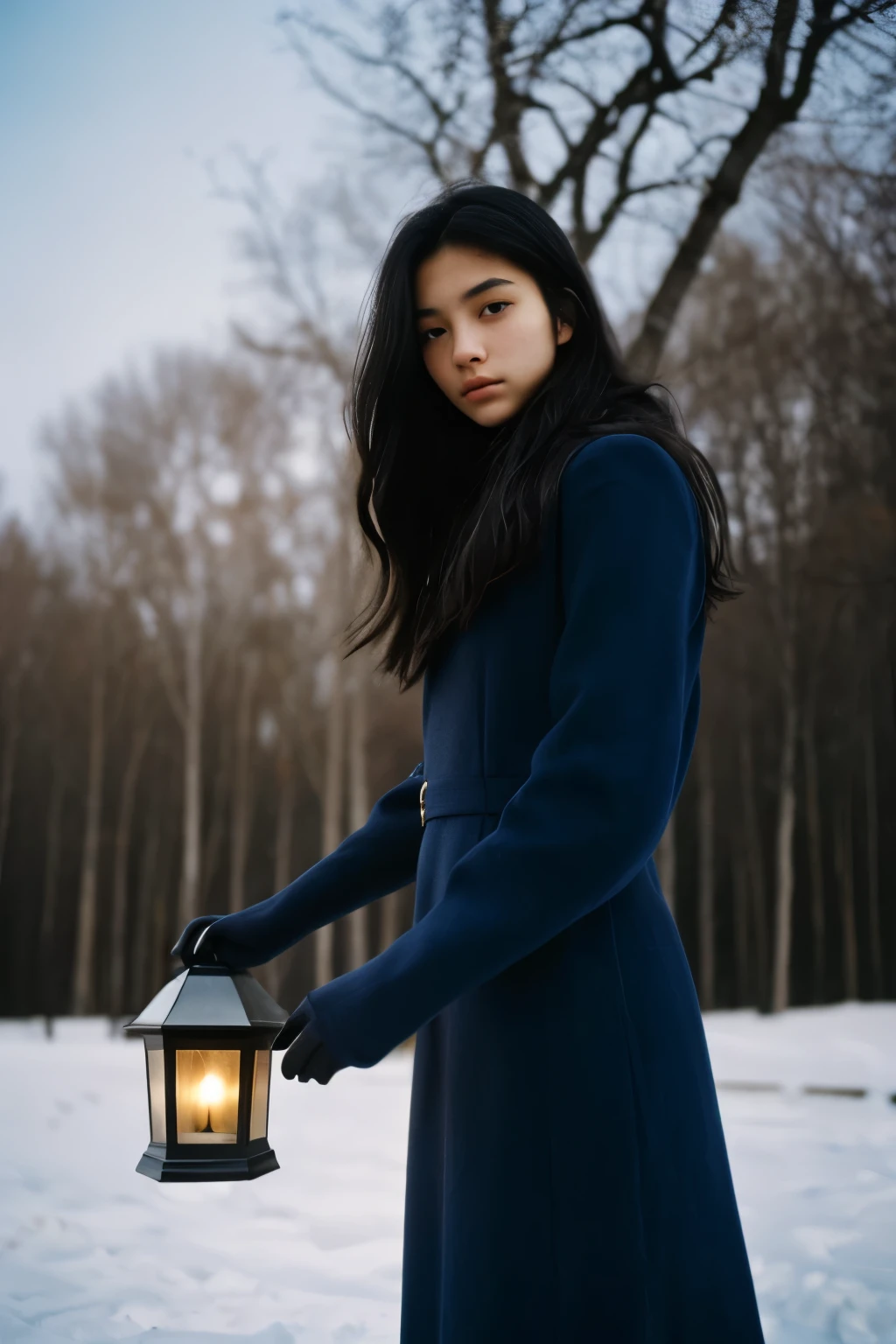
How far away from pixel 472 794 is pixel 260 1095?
0.45 meters

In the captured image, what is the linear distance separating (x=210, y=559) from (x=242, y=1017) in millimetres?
11963

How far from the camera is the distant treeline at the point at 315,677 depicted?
402 inches

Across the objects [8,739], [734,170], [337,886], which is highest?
[734,170]

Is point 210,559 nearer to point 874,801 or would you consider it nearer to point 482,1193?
point 874,801

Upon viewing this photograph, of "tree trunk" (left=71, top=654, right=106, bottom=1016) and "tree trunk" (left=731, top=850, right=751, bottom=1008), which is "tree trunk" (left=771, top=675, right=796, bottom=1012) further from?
"tree trunk" (left=71, top=654, right=106, bottom=1016)

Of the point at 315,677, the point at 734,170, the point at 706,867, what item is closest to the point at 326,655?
the point at 315,677

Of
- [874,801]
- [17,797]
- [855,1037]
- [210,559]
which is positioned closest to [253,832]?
[17,797]

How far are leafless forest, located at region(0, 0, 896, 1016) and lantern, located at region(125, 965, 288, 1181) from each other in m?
5.38

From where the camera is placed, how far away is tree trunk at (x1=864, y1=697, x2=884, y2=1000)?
1130cm

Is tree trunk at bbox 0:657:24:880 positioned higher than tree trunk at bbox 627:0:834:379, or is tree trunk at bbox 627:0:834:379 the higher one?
tree trunk at bbox 627:0:834:379

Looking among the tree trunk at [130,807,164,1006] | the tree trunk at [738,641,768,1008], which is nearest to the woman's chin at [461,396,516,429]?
the tree trunk at [738,641,768,1008]

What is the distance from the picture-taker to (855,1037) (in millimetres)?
8266

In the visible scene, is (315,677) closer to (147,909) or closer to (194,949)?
(147,909)

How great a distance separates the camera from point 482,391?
1.17 m
